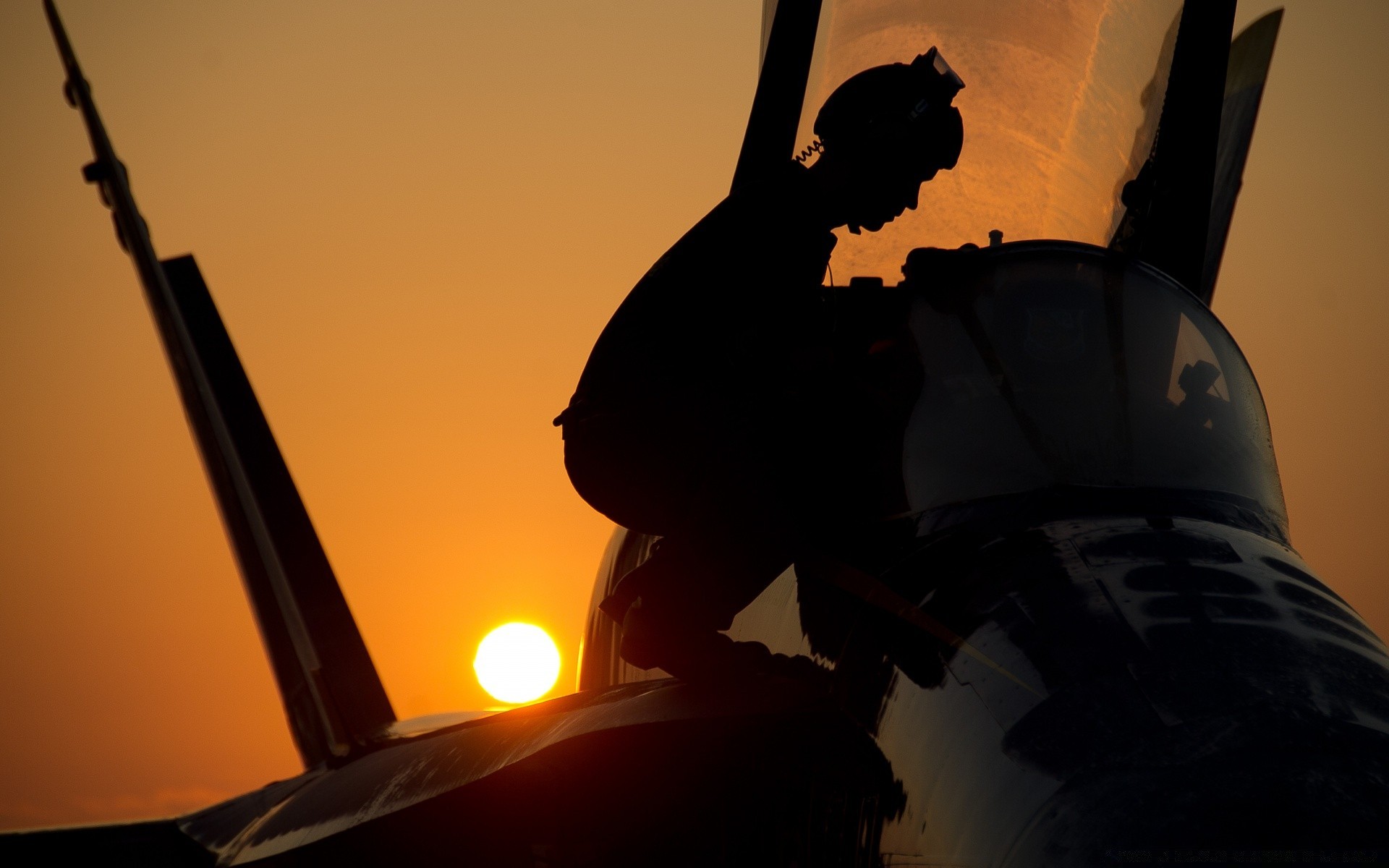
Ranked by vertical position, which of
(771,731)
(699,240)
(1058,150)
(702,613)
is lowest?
(771,731)

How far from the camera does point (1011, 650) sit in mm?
3062

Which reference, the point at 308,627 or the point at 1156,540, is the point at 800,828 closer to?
the point at 1156,540

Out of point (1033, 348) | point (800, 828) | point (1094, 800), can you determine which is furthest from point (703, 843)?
point (1033, 348)

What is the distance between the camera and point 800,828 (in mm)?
3484

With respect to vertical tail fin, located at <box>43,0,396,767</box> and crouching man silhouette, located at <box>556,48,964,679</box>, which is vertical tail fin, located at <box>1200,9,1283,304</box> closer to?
crouching man silhouette, located at <box>556,48,964,679</box>

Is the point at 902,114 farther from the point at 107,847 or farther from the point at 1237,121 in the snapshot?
the point at 1237,121

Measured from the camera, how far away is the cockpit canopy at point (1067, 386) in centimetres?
373

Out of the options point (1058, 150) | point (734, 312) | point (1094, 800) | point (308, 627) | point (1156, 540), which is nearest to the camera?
point (1094, 800)

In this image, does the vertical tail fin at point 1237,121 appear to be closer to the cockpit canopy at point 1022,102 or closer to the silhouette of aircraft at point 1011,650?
the cockpit canopy at point 1022,102

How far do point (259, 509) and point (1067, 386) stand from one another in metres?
6.18

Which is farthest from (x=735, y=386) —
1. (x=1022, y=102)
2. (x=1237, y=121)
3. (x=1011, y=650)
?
(x=1237, y=121)

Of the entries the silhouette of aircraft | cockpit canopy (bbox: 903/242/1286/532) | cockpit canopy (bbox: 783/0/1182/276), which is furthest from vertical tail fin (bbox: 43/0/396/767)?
cockpit canopy (bbox: 903/242/1286/532)

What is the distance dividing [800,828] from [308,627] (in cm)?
579

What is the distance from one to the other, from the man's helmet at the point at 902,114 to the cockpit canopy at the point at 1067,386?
0.35 metres
